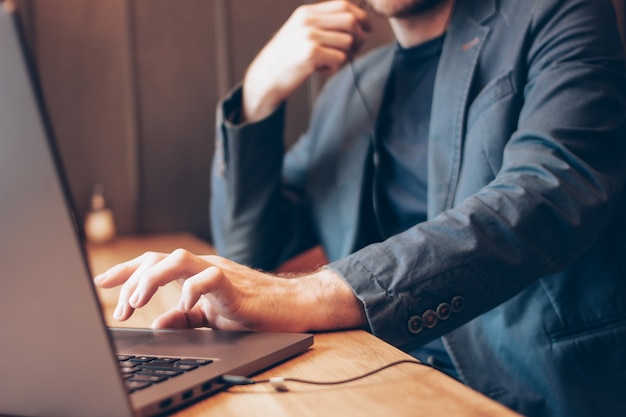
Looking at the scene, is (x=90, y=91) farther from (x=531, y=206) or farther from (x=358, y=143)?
(x=531, y=206)

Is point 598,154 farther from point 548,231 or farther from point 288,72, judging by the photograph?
point 288,72

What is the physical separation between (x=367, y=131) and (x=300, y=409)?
97cm

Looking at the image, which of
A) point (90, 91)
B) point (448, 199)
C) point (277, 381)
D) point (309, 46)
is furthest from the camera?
point (90, 91)

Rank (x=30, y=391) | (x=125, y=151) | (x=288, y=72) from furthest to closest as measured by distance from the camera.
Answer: (x=125, y=151) < (x=288, y=72) < (x=30, y=391)

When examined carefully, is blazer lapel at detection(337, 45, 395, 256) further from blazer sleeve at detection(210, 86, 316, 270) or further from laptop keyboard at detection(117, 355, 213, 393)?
laptop keyboard at detection(117, 355, 213, 393)

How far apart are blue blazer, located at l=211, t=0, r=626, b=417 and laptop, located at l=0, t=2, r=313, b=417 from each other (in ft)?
0.93

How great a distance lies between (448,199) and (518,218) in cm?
33

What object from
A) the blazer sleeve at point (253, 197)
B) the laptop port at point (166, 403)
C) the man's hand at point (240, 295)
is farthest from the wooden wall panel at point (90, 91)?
the laptop port at point (166, 403)

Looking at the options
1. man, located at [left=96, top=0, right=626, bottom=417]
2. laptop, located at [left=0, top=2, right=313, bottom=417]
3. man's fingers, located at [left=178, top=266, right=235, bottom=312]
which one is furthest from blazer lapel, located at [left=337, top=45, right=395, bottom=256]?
laptop, located at [left=0, top=2, right=313, bottom=417]

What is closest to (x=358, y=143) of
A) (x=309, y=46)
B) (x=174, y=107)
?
(x=309, y=46)

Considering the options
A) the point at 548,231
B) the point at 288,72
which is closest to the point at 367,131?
the point at 288,72

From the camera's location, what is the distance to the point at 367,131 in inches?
57.1

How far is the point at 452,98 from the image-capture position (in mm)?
1192

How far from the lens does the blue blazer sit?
776mm
